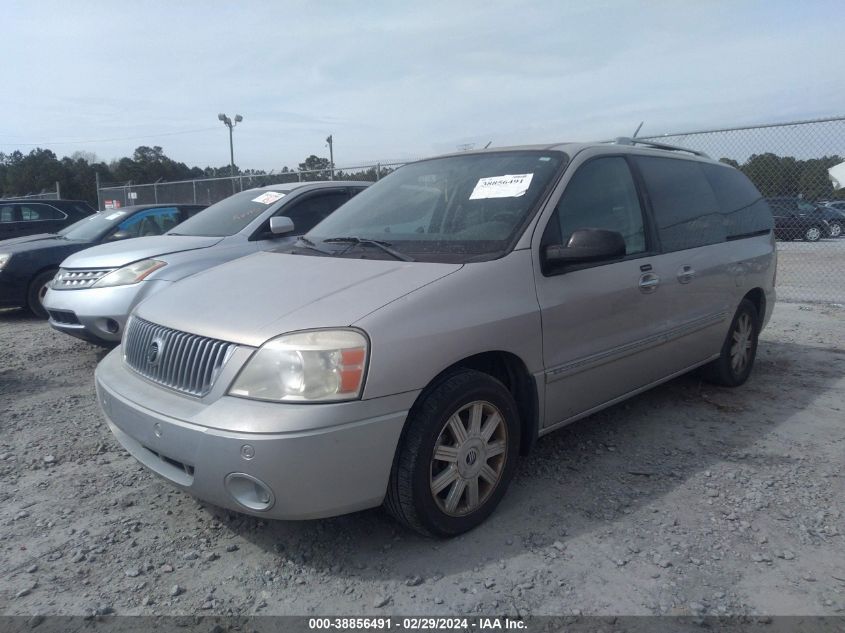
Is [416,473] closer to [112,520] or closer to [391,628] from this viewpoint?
[391,628]

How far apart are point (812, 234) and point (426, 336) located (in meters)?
12.5

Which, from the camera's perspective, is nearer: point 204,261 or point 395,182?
point 395,182

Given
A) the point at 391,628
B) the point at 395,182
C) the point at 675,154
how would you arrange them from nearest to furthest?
the point at 391,628 < the point at 395,182 < the point at 675,154

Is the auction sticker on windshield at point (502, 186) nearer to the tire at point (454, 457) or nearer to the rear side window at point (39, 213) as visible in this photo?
the tire at point (454, 457)

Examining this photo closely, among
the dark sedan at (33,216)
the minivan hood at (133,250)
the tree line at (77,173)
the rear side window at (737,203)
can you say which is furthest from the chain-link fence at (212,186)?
the tree line at (77,173)

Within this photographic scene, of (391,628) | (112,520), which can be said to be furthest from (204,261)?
(391,628)

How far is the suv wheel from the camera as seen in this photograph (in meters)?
11.8

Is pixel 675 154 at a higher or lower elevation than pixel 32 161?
lower

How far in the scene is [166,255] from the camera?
552 centimetres

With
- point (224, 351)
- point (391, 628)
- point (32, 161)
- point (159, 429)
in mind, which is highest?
point (32, 161)

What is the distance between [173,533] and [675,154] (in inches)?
154

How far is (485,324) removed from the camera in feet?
9.12

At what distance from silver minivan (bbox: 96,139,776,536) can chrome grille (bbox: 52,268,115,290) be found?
2.49 meters

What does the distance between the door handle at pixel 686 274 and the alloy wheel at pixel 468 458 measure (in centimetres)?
174
